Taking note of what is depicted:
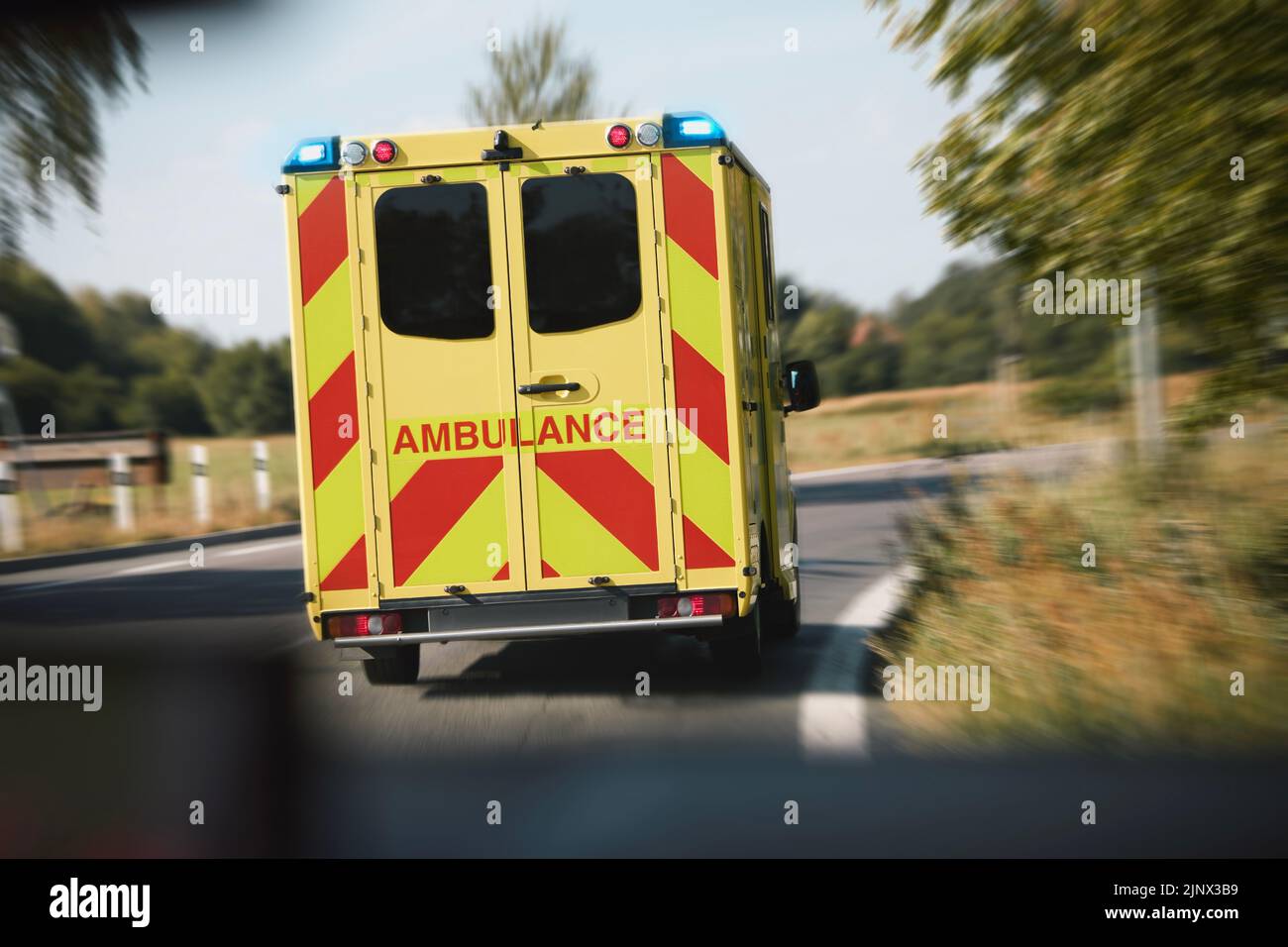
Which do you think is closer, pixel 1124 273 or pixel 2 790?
pixel 2 790

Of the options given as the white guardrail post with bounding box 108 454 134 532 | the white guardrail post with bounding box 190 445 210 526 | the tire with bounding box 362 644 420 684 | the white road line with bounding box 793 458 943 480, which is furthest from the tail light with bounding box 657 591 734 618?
the white road line with bounding box 793 458 943 480

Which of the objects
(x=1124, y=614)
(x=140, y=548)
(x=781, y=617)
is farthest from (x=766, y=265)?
(x=140, y=548)

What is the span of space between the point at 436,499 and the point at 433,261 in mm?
1156

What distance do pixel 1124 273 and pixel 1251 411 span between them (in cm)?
93

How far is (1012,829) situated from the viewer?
16.7 feet

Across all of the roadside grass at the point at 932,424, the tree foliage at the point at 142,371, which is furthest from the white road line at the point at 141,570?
the tree foliage at the point at 142,371

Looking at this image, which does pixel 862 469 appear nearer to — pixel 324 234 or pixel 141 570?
pixel 141 570

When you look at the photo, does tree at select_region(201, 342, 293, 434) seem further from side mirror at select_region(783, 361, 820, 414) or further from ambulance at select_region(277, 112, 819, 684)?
ambulance at select_region(277, 112, 819, 684)

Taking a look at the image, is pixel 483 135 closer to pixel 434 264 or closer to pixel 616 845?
pixel 434 264

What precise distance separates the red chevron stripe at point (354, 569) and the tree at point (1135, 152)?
3.46 metres

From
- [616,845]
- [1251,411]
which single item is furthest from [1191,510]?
[616,845]

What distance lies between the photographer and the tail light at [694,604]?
6.87 metres

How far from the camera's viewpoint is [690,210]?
6887 millimetres
